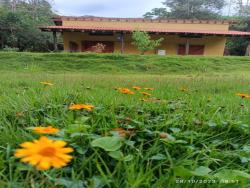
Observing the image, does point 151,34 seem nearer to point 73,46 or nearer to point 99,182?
point 73,46

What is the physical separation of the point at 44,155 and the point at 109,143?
1.60 feet

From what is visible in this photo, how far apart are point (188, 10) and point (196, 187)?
38.5m

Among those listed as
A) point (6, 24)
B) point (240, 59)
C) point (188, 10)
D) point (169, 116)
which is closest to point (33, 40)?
point (6, 24)

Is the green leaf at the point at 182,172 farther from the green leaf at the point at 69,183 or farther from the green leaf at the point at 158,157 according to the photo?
the green leaf at the point at 69,183

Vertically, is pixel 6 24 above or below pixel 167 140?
above

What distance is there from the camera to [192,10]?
37.4 meters

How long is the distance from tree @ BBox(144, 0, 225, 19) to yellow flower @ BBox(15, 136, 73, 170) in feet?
124

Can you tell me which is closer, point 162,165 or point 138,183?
point 138,183

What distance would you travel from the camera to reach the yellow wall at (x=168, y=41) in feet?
65.8

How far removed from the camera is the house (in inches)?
779

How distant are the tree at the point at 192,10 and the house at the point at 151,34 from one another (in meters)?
16.9

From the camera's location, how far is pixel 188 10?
37.2m

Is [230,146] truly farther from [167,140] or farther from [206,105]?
[206,105]

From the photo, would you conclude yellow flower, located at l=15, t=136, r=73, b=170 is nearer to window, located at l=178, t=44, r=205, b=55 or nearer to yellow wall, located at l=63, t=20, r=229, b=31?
yellow wall, located at l=63, t=20, r=229, b=31
